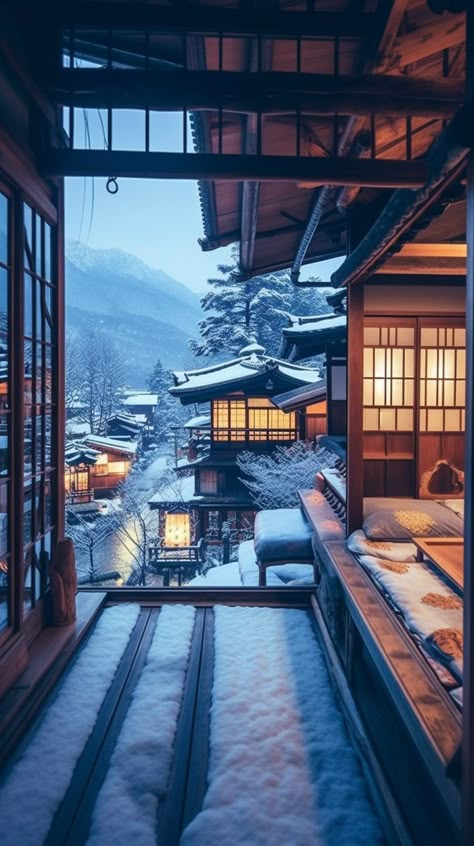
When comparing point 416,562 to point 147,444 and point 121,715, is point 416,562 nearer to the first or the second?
point 121,715

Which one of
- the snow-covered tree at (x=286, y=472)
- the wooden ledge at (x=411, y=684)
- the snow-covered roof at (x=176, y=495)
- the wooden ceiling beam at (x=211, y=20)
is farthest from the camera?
the snow-covered roof at (x=176, y=495)

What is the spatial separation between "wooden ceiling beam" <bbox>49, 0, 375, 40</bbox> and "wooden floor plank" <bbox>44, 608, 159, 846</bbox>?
4521mm

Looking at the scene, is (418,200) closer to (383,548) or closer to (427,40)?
(427,40)

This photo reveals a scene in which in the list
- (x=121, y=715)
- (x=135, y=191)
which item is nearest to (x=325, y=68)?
(x=121, y=715)

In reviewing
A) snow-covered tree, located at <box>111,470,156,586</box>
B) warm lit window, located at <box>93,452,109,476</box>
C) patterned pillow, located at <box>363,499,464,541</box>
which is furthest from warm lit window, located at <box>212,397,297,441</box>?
patterned pillow, located at <box>363,499,464,541</box>

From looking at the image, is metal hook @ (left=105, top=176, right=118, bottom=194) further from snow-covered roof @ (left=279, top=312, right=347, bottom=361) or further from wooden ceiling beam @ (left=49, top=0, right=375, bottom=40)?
snow-covered roof @ (left=279, top=312, right=347, bottom=361)

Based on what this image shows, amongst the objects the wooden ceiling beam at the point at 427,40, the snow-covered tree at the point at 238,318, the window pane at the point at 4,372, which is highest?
the snow-covered tree at the point at 238,318

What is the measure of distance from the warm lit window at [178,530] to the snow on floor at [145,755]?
41.3ft

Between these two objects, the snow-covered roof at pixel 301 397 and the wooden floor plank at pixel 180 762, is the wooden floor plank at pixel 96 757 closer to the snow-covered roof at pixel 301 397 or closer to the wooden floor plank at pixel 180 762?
the wooden floor plank at pixel 180 762

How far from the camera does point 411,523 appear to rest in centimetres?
473

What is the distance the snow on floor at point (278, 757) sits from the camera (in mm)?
2422

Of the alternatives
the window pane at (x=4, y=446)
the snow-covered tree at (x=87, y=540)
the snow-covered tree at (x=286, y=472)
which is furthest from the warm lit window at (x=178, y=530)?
the window pane at (x=4, y=446)

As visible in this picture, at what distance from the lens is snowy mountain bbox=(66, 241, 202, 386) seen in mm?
79856

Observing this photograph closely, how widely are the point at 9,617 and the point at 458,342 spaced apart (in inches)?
209
